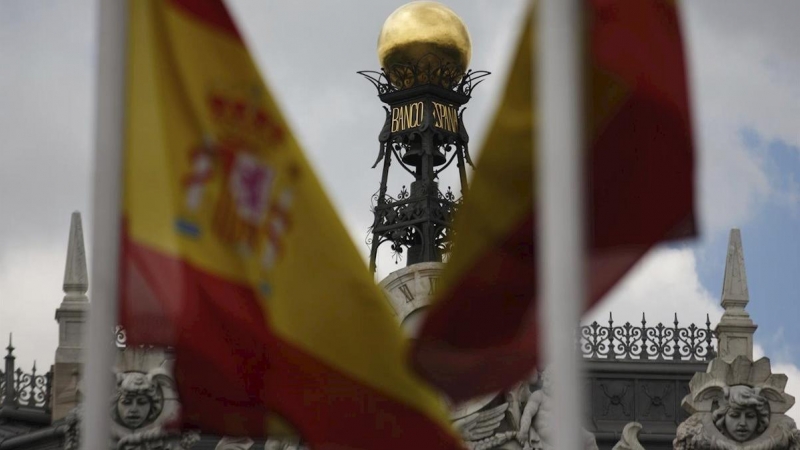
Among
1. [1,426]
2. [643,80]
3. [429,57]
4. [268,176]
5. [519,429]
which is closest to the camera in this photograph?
[643,80]

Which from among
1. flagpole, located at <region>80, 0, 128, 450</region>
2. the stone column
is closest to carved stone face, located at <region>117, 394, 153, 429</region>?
the stone column

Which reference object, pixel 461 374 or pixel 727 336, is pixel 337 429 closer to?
pixel 461 374

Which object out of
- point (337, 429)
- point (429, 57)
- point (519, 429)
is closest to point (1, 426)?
point (519, 429)

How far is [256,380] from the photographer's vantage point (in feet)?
39.6

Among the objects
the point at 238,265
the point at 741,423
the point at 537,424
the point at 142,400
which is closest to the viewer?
the point at 238,265

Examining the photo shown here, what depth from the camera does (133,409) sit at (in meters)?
25.8

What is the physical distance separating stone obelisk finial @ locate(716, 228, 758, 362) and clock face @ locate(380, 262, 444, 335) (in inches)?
150

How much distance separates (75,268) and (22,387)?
1.91 metres

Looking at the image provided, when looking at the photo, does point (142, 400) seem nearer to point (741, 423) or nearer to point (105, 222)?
point (741, 423)

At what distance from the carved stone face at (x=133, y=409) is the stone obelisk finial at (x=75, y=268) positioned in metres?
3.05

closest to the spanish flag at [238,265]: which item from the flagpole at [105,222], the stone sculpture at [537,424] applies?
the flagpole at [105,222]

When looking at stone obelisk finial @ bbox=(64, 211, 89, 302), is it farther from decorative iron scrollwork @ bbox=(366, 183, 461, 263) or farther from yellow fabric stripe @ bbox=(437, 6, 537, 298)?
yellow fabric stripe @ bbox=(437, 6, 537, 298)

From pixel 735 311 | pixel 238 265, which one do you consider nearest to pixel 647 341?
pixel 735 311

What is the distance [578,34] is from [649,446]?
18.4m
